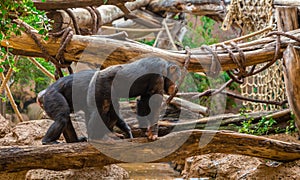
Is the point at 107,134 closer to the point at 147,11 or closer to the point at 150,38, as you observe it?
the point at 147,11

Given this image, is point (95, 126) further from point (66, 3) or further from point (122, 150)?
point (66, 3)

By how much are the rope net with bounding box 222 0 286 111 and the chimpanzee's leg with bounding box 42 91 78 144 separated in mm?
2717

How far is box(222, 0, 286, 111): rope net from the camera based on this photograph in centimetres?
464

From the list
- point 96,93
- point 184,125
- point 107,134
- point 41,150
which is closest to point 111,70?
point 96,93

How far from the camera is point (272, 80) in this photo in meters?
4.77

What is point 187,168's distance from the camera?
393 cm

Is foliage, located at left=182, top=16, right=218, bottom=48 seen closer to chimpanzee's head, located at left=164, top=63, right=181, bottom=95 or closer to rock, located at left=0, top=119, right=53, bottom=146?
rock, located at left=0, top=119, right=53, bottom=146

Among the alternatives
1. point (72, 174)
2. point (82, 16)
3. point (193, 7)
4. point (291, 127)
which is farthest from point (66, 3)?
point (193, 7)

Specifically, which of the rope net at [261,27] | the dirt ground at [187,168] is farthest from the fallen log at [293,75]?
the rope net at [261,27]

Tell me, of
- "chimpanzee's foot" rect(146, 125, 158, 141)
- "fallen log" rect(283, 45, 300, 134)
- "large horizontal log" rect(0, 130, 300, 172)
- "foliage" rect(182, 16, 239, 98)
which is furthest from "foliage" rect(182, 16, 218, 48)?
"chimpanzee's foot" rect(146, 125, 158, 141)

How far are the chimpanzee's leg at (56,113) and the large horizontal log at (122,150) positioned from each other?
104mm

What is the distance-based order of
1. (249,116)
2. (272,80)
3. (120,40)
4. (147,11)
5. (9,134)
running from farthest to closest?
(147,11) < (272,80) < (249,116) < (9,134) < (120,40)

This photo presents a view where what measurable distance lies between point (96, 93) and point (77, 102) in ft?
0.53

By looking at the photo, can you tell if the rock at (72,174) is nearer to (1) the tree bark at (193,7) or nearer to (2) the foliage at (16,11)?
(2) the foliage at (16,11)
